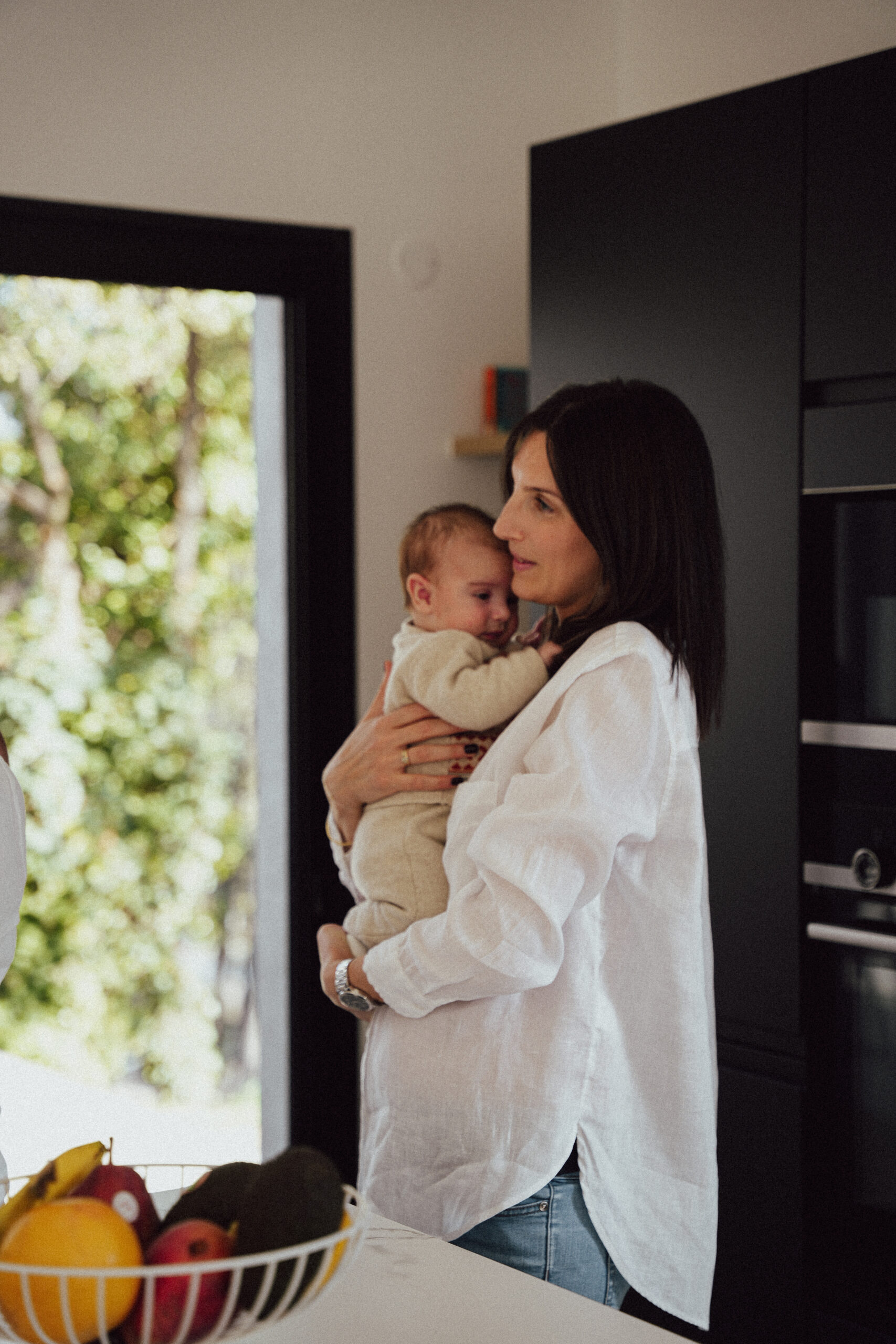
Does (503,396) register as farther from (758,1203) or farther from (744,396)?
(758,1203)

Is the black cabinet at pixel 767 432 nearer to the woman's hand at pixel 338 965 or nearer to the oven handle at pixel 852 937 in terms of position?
the oven handle at pixel 852 937

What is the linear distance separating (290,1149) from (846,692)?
50.6 inches

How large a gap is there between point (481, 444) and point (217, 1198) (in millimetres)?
1941

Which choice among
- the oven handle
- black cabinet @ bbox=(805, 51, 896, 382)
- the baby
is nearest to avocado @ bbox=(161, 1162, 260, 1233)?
the baby

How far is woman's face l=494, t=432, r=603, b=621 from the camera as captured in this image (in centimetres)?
136

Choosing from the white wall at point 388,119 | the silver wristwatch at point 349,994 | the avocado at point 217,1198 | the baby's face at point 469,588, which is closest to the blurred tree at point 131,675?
the white wall at point 388,119

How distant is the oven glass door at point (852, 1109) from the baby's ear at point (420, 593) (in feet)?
2.39

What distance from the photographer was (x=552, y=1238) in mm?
1283

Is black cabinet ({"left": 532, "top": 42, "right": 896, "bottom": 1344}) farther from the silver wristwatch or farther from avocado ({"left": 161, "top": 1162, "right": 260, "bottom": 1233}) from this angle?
avocado ({"left": 161, "top": 1162, "right": 260, "bottom": 1233})

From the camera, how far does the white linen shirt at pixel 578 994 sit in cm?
123

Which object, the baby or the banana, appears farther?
the baby

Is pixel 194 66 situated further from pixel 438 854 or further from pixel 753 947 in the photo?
pixel 753 947

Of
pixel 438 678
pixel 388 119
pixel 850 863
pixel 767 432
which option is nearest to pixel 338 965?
pixel 438 678

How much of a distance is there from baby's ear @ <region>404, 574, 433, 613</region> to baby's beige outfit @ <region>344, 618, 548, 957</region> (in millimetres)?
50
